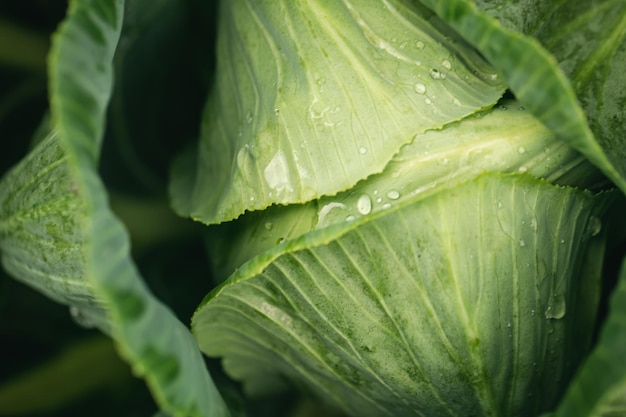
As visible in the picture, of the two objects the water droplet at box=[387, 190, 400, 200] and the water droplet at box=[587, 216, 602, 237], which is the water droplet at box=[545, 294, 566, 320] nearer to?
the water droplet at box=[587, 216, 602, 237]

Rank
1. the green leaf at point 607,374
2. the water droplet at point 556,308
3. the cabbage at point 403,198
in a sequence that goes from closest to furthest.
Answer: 1. the green leaf at point 607,374
2. the cabbage at point 403,198
3. the water droplet at point 556,308

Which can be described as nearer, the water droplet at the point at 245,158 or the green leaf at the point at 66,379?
the water droplet at the point at 245,158

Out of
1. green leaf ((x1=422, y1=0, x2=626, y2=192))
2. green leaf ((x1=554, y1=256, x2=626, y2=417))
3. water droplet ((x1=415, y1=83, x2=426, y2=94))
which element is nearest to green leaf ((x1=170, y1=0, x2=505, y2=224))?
water droplet ((x1=415, y1=83, x2=426, y2=94))

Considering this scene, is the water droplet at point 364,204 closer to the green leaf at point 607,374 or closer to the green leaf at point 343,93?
the green leaf at point 343,93

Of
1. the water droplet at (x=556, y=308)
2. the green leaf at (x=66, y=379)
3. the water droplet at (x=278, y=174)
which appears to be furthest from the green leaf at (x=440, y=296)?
the green leaf at (x=66, y=379)

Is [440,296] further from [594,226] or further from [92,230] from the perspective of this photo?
[92,230]

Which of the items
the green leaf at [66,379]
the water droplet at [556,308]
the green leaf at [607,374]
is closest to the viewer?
the green leaf at [607,374]

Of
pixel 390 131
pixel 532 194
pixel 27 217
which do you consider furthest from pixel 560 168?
pixel 27 217

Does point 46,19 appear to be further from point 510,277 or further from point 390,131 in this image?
point 510,277
